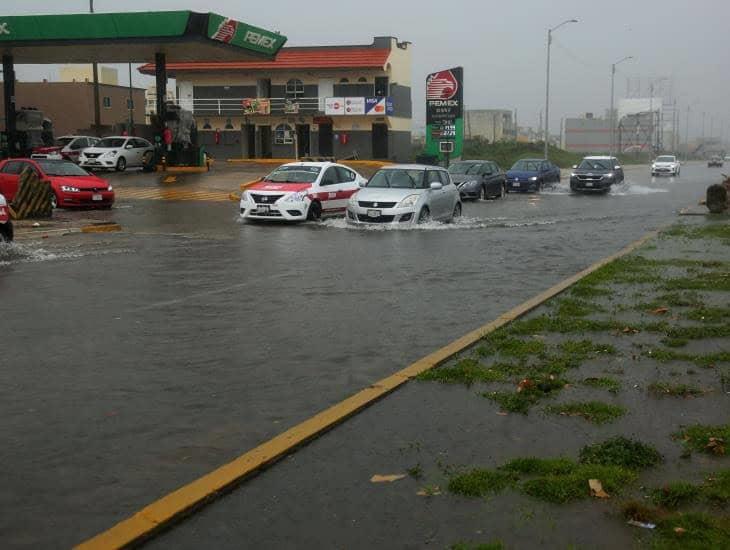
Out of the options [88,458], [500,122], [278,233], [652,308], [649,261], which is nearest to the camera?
[88,458]

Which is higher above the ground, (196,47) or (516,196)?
(196,47)

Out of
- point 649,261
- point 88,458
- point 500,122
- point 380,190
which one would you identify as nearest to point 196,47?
point 380,190

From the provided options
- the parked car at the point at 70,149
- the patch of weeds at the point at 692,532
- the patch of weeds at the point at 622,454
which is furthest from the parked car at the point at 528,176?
the patch of weeds at the point at 692,532

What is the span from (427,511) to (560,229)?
17.8 m

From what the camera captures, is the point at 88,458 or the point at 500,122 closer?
the point at 88,458

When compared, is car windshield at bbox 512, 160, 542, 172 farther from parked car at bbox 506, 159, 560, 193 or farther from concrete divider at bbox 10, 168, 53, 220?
concrete divider at bbox 10, 168, 53, 220

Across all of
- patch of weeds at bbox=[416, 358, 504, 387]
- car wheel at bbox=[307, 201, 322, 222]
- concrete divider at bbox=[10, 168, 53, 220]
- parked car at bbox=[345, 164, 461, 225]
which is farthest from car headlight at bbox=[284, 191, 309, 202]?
patch of weeds at bbox=[416, 358, 504, 387]

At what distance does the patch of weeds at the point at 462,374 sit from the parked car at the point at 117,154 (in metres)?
35.3

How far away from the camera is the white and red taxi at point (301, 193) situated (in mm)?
21719

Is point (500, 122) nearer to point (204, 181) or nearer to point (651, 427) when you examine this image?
point (204, 181)

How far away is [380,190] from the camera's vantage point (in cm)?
2097

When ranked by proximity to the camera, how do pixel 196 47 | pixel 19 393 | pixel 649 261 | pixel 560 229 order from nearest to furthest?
pixel 19 393, pixel 649 261, pixel 560 229, pixel 196 47

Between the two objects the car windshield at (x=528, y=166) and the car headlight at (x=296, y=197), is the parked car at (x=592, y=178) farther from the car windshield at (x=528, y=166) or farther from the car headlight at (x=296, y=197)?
the car headlight at (x=296, y=197)

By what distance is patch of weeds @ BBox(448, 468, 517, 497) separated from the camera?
15.5 feet
